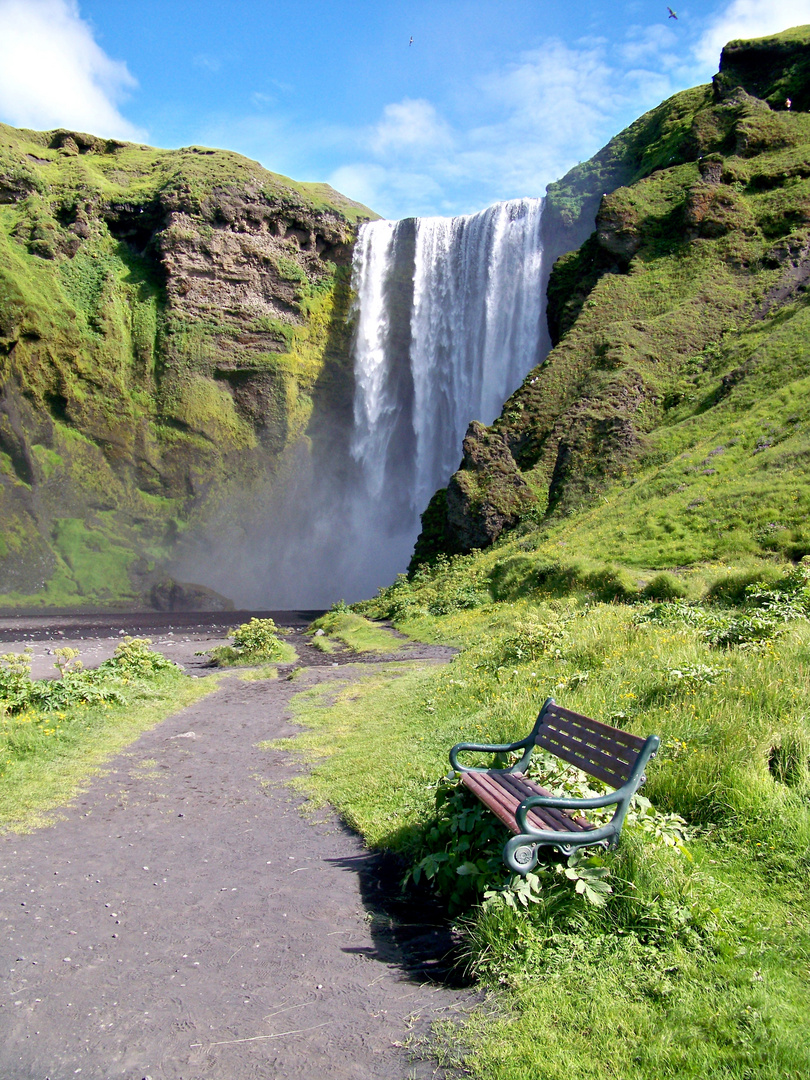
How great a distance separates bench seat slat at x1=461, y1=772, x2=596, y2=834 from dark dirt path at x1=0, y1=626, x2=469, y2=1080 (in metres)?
0.83

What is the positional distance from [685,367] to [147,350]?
1505 inches

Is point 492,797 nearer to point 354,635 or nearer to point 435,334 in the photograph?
point 354,635

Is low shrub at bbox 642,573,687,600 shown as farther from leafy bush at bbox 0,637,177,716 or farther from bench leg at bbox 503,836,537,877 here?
bench leg at bbox 503,836,537,877

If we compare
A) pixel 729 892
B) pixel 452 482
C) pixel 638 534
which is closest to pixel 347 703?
pixel 729 892

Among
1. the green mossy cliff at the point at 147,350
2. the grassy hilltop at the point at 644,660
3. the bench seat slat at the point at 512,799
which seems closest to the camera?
the grassy hilltop at the point at 644,660

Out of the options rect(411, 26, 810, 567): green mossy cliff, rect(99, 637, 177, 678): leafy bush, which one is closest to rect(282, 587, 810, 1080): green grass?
rect(99, 637, 177, 678): leafy bush

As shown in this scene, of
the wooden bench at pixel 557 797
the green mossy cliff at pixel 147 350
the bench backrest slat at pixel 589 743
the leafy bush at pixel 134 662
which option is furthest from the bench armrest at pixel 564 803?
the green mossy cliff at pixel 147 350

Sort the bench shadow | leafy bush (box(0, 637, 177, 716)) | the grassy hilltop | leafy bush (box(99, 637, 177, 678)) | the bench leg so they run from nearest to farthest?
the grassy hilltop < the bench leg < the bench shadow < leafy bush (box(0, 637, 177, 716)) < leafy bush (box(99, 637, 177, 678))

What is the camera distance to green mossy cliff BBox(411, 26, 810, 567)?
2019cm

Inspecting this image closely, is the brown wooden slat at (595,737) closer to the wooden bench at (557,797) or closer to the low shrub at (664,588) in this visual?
the wooden bench at (557,797)

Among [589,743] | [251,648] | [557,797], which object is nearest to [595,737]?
[589,743]

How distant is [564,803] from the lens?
3805mm

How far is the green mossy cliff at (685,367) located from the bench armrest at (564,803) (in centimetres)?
1409

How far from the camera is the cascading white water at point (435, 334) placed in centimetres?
4484
